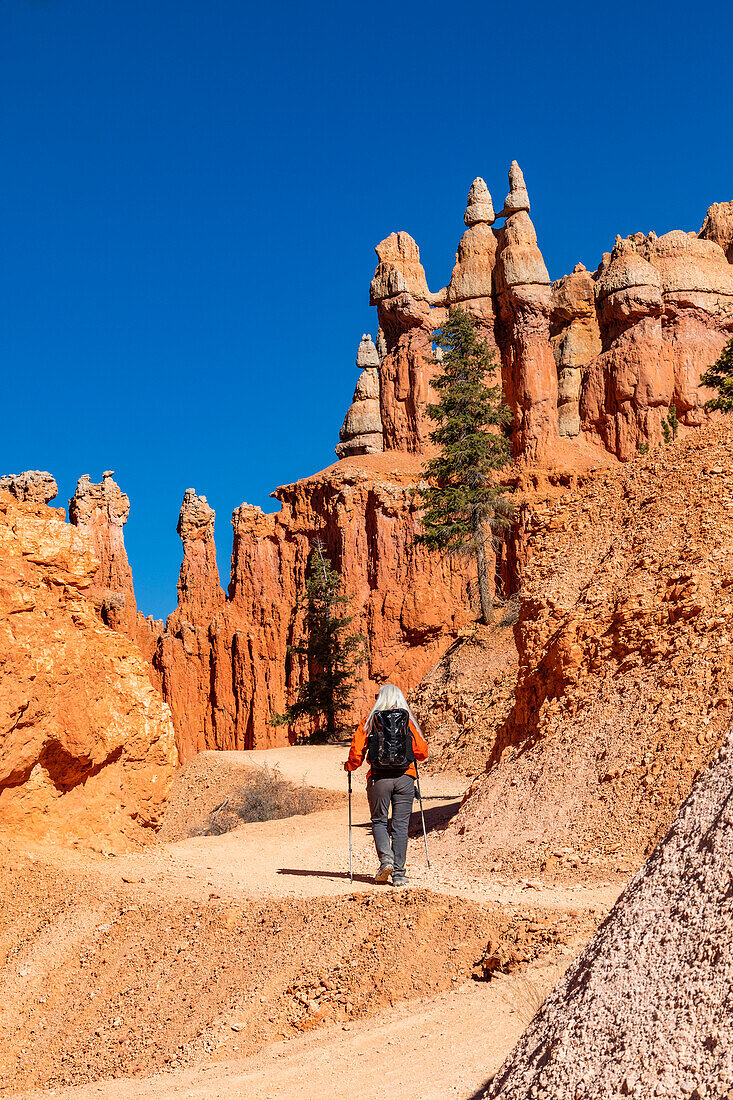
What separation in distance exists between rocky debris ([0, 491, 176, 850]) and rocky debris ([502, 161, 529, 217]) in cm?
3951

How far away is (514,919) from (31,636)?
4.58m

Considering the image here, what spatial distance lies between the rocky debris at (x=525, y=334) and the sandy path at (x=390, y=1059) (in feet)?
116

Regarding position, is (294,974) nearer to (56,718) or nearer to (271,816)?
(56,718)

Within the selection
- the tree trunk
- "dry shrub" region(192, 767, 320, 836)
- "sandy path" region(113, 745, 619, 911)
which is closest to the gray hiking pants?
"sandy path" region(113, 745, 619, 911)

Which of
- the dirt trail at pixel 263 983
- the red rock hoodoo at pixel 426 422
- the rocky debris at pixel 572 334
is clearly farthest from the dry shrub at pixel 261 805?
the rocky debris at pixel 572 334

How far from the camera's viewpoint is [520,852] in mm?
8406

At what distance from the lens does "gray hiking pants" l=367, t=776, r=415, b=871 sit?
25.6 feet

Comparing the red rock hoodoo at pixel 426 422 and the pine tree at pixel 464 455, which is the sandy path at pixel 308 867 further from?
the red rock hoodoo at pixel 426 422

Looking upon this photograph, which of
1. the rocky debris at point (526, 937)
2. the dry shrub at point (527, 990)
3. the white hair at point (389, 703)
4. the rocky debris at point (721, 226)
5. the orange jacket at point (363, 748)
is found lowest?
the dry shrub at point (527, 990)

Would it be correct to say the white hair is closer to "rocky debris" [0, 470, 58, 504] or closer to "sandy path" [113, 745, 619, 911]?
"sandy path" [113, 745, 619, 911]

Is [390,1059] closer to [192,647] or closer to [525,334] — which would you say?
[192,647]

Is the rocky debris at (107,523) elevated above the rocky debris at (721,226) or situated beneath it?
situated beneath

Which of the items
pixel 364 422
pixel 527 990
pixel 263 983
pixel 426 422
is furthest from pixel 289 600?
pixel 527 990

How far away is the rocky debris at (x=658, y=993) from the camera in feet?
7.81
